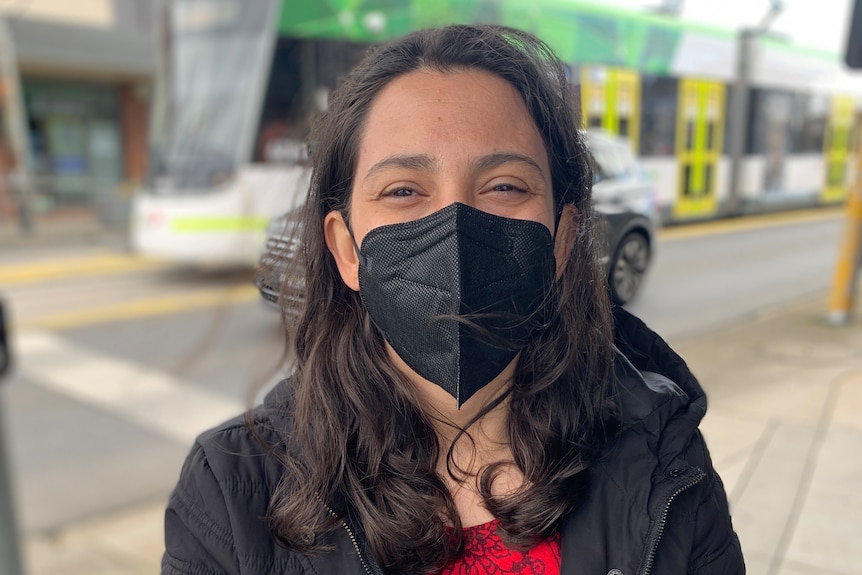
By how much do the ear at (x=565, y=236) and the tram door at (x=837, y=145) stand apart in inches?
513

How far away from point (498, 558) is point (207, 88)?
338 inches

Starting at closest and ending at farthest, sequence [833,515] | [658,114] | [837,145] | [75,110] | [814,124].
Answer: [833,515]
[658,114]
[814,124]
[837,145]
[75,110]

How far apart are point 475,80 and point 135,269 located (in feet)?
38.7

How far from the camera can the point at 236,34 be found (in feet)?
27.6

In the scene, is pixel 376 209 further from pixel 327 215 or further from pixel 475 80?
pixel 475 80

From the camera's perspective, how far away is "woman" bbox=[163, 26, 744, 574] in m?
1.16

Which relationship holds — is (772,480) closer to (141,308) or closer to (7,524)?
(7,524)

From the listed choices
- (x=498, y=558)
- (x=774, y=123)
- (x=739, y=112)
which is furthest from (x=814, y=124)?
(x=498, y=558)

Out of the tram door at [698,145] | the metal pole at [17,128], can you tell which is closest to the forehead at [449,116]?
the tram door at [698,145]

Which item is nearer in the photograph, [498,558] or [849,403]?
[498,558]

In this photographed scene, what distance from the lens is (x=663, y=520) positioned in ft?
3.76

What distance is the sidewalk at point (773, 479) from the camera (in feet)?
10.2

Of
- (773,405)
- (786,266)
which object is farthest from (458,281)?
(786,266)

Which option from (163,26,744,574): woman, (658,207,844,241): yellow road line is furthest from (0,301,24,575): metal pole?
(658,207,844,241): yellow road line
